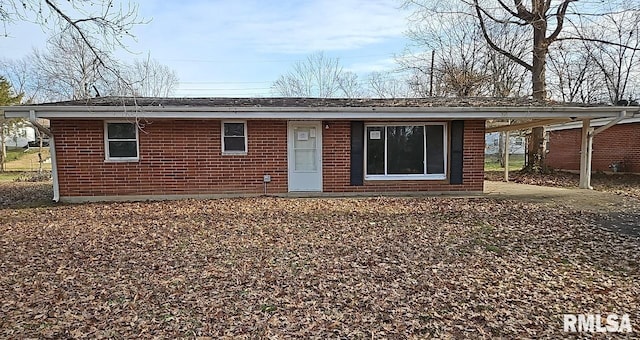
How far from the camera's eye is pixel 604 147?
1702cm

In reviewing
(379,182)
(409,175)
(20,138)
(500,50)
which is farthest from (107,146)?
(20,138)

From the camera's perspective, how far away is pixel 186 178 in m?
10.5

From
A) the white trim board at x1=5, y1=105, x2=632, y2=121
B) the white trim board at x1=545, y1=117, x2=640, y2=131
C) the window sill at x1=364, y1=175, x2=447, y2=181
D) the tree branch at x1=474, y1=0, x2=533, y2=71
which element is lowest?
the window sill at x1=364, y1=175, x2=447, y2=181

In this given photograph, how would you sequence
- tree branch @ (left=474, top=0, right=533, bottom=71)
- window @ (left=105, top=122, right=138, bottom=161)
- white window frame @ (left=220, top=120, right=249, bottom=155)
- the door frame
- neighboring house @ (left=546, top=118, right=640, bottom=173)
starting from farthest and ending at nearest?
tree branch @ (left=474, top=0, right=533, bottom=71), neighboring house @ (left=546, top=118, right=640, bottom=173), the door frame, white window frame @ (left=220, top=120, right=249, bottom=155), window @ (left=105, top=122, right=138, bottom=161)

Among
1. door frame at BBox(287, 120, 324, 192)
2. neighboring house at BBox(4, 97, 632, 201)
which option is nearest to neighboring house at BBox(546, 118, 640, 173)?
neighboring house at BBox(4, 97, 632, 201)

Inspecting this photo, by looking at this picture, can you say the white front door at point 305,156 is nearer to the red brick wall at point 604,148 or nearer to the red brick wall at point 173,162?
the red brick wall at point 173,162

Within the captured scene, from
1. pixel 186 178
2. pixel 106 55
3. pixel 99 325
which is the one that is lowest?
pixel 99 325

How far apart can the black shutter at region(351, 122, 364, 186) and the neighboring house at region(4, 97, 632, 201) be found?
0.03 m

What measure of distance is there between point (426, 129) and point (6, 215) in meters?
10.4

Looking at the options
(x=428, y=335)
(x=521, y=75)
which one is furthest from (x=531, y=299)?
(x=521, y=75)

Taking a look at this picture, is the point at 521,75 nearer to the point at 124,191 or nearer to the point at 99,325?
the point at 124,191

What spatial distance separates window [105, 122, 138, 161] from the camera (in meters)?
10.2

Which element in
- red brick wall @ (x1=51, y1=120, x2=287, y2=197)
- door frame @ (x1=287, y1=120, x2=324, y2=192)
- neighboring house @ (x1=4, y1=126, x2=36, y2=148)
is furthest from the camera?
neighboring house @ (x1=4, y1=126, x2=36, y2=148)

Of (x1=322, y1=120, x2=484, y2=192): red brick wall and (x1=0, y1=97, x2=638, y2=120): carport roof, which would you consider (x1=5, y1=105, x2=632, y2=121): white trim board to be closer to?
(x1=0, y1=97, x2=638, y2=120): carport roof
